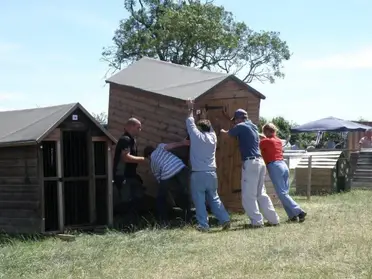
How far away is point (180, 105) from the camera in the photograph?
1095cm

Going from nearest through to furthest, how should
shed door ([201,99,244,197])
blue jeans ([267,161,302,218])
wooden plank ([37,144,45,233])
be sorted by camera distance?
wooden plank ([37,144,45,233])
blue jeans ([267,161,302,218])
shed door ([201,99,244,197])

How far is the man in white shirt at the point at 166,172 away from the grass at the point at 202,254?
85cm

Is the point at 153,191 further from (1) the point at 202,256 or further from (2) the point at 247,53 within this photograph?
(2) the point at 247,53

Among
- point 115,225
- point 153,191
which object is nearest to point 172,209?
point 153,191

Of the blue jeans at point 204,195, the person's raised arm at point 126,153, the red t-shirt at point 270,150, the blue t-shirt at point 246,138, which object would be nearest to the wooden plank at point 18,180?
the person's raised arm at point 126,153

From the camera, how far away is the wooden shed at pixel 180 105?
36.7 feet

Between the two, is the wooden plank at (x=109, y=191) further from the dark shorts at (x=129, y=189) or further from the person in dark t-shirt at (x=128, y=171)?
the dark shorts at (x=129, y=189)

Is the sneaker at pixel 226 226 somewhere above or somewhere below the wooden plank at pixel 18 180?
below

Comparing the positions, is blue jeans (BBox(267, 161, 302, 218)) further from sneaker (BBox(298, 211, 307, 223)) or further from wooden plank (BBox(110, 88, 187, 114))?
wooden plank (BBox(110, 88, 187, 114))

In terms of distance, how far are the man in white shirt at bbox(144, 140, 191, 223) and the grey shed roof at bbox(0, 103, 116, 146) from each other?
1024 mm

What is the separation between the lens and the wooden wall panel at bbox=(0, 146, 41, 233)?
29.7ft

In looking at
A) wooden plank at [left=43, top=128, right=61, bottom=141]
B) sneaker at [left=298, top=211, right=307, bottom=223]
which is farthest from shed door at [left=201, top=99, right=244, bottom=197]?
wooden plank at [left=43, top=128, right=61, bottom=141]

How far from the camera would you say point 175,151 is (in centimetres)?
1086

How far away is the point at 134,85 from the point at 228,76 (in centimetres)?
182
